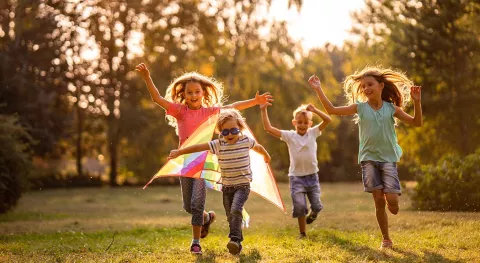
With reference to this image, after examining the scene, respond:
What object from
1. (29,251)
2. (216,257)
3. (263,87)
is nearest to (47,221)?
(29,251)

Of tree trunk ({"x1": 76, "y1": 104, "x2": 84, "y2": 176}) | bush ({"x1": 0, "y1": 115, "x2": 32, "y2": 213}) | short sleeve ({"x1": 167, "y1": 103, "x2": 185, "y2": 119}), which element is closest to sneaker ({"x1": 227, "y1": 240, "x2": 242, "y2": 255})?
short sleeve ({"x1": 167, "y1": 103, "x2": 185, "y2": 119})

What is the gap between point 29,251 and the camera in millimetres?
8227

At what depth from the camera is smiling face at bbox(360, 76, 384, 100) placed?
25.9 feet

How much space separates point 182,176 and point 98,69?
28931 mm

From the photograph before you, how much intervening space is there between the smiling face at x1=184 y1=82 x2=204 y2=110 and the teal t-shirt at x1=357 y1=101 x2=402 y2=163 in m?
1.95

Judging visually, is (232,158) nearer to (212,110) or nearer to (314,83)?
(212,110)

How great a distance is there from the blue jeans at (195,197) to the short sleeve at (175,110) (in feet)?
2.58

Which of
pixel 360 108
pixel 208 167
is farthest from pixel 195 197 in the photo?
pixel 360 108

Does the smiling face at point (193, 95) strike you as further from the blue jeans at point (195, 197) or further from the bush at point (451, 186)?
the bush at point (451, 186)

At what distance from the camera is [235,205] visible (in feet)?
24.6

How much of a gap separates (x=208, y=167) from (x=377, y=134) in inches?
83.5

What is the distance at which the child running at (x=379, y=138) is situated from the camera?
7.61 meters

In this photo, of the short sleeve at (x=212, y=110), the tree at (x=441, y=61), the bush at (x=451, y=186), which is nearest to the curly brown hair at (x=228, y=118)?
the short sleeve at (x=212, y=110)

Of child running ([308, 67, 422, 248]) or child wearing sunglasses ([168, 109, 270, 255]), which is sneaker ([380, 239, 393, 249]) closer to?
child running ([308, 67, 422, 248])
